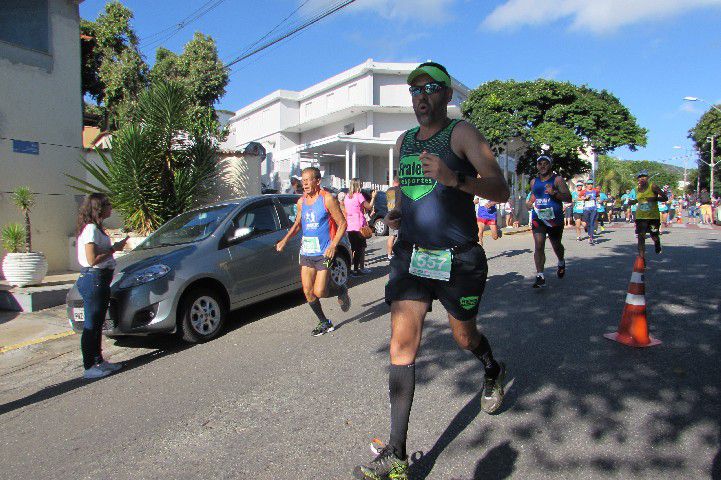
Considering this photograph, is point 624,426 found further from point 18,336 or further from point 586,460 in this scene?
point 18,336

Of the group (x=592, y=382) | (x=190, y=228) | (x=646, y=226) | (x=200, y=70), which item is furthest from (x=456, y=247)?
(x=200, y=70)

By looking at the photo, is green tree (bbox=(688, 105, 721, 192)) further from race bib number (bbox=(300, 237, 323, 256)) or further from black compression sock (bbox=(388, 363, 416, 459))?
black compression sock (bbox=(388, 363, 416, 459))

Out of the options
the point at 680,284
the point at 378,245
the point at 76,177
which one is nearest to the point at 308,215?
the point at 680,284

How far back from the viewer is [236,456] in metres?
3.09

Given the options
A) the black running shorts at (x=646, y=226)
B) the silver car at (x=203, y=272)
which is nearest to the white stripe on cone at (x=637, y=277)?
the silver car at (x=203, y=272)

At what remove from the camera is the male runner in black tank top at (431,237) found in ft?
8.84

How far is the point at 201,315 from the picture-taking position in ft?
19.2

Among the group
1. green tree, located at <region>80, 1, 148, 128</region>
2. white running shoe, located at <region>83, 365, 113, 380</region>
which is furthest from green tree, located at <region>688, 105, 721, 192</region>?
white running shoe, located at <region>83, 365, 113, 380</region>

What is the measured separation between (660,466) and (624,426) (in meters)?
0.44

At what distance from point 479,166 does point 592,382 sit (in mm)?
2173

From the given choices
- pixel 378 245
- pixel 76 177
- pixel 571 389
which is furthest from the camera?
pixel 378 245

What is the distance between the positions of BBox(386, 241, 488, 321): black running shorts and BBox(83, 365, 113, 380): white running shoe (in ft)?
11.4

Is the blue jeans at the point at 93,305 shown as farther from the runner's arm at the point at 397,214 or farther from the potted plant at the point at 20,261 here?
the potted plant at the point at 20,261

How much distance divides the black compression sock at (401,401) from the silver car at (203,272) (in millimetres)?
3511
